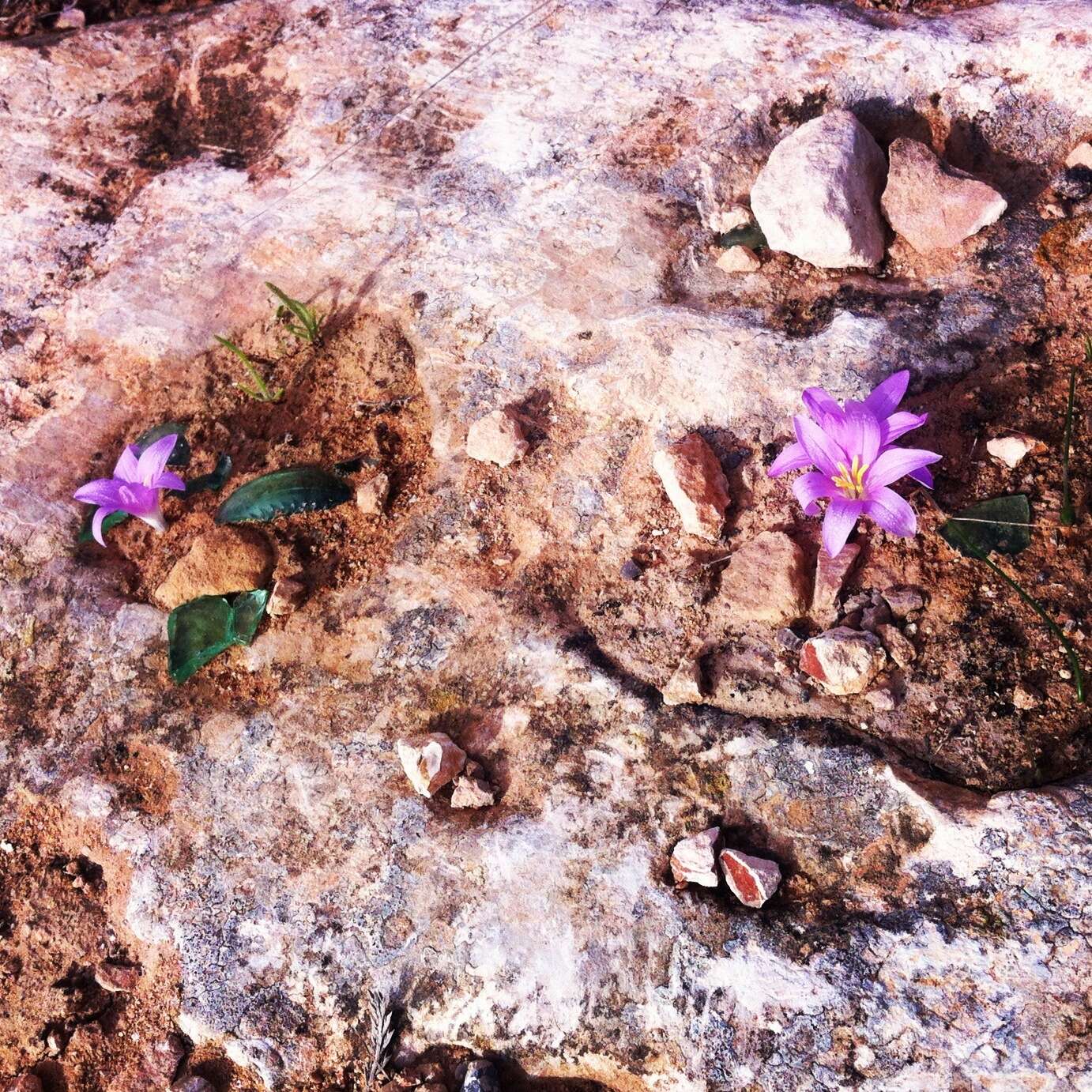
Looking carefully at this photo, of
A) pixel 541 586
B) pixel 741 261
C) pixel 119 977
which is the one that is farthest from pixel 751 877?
pixel 741 261

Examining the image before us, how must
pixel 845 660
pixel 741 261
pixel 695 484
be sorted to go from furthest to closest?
1. pixel 741 261
2. pixel 695 484
3. pixel 845 660

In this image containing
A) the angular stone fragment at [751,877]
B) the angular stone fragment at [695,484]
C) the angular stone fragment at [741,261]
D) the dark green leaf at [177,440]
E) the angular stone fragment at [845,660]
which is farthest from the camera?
the dark green leaf at [177,440]

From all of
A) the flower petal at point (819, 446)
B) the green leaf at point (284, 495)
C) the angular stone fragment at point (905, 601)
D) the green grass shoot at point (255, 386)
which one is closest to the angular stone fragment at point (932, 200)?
the flower petal at point (819, 446)

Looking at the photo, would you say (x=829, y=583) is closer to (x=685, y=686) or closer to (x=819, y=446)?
(x=819, y=446)

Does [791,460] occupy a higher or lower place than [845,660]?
higher

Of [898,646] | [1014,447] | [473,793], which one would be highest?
[1014,447]

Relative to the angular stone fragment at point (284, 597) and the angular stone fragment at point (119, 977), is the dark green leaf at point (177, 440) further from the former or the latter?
the angular stone fragment at point (119, 977)

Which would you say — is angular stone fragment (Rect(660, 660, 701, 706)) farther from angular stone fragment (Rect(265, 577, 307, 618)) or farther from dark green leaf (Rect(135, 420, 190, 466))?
dark green leaf (Rect(135, 420, 190, 466))
